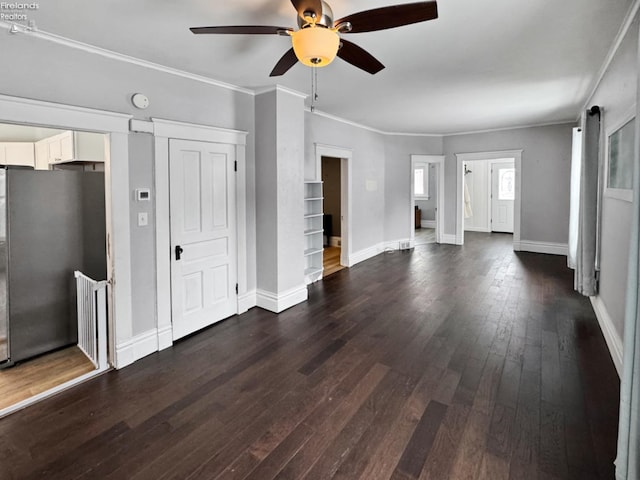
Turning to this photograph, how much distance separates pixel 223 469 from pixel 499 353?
240 centimetres

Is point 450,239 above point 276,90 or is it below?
below

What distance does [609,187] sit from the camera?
3273 mm

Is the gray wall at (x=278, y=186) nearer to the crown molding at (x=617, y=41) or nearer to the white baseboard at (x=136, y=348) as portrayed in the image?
the white baseboard at (x=136, y=348)

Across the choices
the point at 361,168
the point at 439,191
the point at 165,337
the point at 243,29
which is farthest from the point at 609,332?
the point at 439,191

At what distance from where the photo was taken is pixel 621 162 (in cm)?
286

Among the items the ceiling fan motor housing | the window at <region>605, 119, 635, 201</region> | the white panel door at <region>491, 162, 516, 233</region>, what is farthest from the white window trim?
the white panel door at <region>491, 162, 516, 233</region>

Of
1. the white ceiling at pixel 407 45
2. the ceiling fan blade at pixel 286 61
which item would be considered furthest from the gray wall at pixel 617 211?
the ceiling fan blade at pixel 286 61

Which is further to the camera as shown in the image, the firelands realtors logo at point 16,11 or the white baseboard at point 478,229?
the white baseboard at point 478,229

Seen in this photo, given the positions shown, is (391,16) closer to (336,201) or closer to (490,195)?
(336,201)

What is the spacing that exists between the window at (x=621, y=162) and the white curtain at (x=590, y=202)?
1.57ft

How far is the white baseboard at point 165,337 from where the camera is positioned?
3.19 meters

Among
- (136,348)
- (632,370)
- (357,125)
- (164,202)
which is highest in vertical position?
(357,125)

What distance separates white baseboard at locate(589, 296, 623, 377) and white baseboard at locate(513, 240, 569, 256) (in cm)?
333

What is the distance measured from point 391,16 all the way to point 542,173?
651cm
